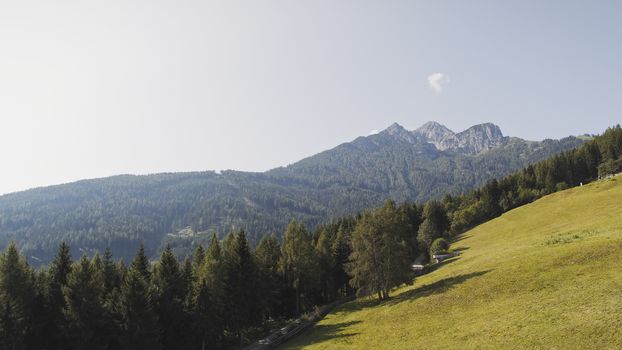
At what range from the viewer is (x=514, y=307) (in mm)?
33906

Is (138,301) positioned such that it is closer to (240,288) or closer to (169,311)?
(169,311)

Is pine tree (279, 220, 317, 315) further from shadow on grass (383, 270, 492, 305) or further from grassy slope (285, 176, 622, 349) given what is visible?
shadow on grass (383, 270, 492, 305)

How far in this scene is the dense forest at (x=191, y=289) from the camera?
149 feet

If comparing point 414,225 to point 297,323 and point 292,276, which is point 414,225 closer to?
point 292,276

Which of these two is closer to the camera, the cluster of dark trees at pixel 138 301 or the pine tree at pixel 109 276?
the cluster of dark trees at pixel 138 301

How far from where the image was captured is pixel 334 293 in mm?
90500

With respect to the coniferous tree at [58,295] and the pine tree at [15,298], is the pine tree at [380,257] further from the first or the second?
the pine tree at [15,298]

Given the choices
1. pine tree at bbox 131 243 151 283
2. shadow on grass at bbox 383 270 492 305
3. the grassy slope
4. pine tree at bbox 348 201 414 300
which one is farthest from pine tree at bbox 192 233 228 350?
shadow on grass at bbox 383 270 492 305

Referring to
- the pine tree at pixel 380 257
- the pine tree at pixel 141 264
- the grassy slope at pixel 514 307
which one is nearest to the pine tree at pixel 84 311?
the pine tree at pixel 141 264

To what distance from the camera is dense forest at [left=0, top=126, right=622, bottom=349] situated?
149 feet

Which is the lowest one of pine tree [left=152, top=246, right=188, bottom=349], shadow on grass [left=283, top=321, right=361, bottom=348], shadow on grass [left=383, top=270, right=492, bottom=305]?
shadow on grass [left=283, top=321, right=361, bottom=348]

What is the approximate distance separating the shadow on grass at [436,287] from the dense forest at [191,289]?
12.1 ft

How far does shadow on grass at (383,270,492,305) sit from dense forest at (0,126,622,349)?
3682 mm

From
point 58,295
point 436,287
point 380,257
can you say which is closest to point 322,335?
point 380,257
